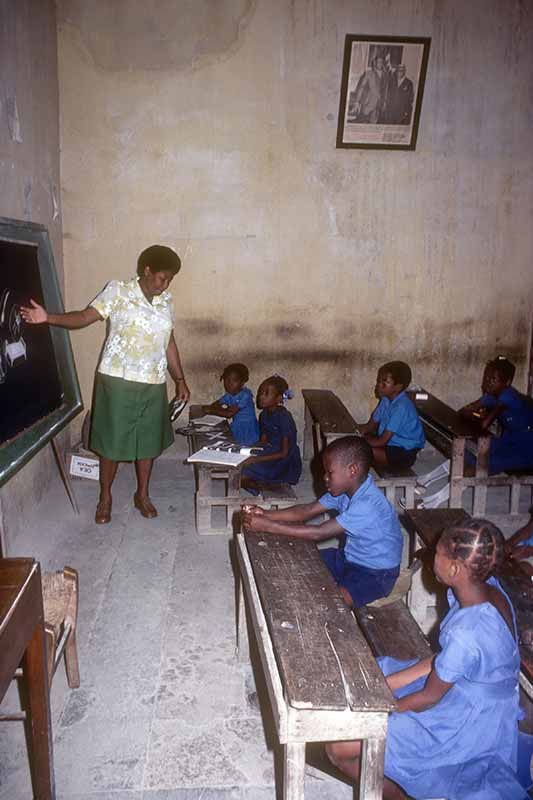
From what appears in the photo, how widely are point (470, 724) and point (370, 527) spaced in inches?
43.1

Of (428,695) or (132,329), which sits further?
(132,329)

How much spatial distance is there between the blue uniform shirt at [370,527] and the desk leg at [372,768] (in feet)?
3.84

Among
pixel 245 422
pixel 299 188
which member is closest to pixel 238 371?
pixel 245 422

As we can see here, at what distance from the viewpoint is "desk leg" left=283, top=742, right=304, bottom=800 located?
1898mm

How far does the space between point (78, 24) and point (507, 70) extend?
3.90 meters

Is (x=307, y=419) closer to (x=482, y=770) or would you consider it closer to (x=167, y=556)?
(x=167, y=556)

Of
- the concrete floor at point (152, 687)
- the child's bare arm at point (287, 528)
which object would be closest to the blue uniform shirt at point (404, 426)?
the concrete floor at point (152, 687)

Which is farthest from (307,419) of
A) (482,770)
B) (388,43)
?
(482,770)

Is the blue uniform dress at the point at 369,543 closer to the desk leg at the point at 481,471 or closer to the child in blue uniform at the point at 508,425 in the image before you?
the desk leg at the point at 481,471

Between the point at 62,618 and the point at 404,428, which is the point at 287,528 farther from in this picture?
the point at 404,428

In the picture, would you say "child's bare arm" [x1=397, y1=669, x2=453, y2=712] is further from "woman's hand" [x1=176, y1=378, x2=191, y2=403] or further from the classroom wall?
the classroom wall

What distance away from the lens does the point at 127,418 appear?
14.9 feet

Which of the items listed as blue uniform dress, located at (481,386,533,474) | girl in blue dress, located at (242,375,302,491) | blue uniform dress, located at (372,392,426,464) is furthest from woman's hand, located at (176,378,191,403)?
blue uniform dress, located at (481,386,533,474)

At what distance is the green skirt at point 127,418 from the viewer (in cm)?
448
